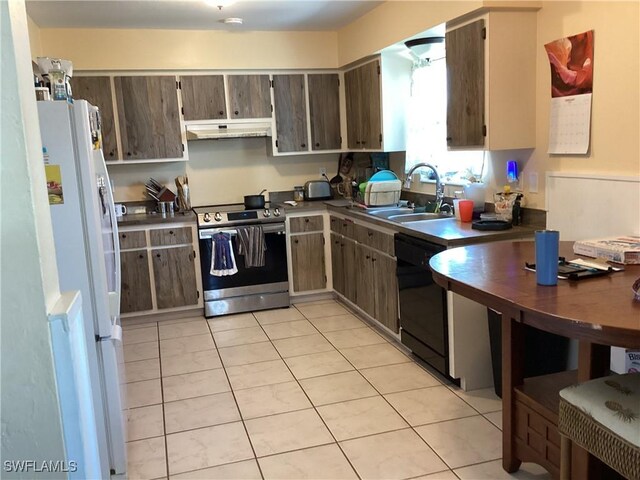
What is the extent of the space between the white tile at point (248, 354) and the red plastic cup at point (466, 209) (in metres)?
1.60

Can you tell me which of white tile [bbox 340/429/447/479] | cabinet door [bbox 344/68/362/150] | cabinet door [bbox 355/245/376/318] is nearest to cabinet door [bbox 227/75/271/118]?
cabinet door [bbox 344/68/362/150]

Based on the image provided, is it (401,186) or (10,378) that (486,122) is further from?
(10,378)

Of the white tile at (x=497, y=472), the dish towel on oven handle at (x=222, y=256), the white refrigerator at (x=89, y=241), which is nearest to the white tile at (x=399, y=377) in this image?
the white tile at (x=497, y=472)

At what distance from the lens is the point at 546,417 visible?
2.12 metres

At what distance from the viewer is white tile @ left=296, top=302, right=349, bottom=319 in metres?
4.79

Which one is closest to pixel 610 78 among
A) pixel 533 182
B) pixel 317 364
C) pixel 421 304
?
pixel 533 182

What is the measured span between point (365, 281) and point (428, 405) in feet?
4.84

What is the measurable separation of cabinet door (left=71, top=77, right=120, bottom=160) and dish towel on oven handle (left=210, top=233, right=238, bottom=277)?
117 cm

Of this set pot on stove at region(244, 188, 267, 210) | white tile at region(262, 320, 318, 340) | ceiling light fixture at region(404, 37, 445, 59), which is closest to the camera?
ceiling light fixture at region(404, 37, 445, 59)

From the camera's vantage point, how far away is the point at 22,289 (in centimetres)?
105

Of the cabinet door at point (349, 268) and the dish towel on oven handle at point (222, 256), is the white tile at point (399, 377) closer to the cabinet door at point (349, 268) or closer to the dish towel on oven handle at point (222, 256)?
the cabinet door at point (349, 268)

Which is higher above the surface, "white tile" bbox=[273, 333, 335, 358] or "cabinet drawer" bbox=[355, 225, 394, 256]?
"cabinet drawer" bbox=[355, 225, 394, 256]

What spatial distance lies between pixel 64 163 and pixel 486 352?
7.95 feet

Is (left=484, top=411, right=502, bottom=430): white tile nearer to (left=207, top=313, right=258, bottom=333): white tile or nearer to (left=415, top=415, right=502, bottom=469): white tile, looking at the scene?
(left=415, top=415, right=502, bottom=469): white tile
